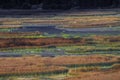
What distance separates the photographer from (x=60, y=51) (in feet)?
25.6

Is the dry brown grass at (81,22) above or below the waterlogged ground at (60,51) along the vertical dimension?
below

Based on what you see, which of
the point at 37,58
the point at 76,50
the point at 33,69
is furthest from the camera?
the point at 76,50

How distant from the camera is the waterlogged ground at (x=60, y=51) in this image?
584cm

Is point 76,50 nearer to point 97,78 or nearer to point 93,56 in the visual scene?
point 93,56

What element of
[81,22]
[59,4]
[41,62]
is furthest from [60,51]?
[59,4]

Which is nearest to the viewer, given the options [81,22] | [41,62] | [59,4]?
[41,62]

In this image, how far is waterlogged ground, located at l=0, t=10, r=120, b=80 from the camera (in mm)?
5840

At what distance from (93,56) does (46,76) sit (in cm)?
175

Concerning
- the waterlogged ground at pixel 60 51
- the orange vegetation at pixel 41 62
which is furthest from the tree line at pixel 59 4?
the orange vegetation at pixel 41 62

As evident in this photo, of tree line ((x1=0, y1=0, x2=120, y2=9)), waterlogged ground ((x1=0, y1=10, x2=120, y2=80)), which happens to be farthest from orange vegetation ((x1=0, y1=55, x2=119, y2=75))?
tree line ((x1=0, y1=0, x2=120, y2=9))

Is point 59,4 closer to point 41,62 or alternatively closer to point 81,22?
point 81,22

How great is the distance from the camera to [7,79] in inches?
216

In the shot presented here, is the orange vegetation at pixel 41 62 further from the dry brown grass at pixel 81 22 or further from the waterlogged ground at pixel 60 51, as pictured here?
the dry brown grass at pixel 81 22

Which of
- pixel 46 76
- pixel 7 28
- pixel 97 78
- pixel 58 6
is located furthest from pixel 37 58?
pixel 58 6
